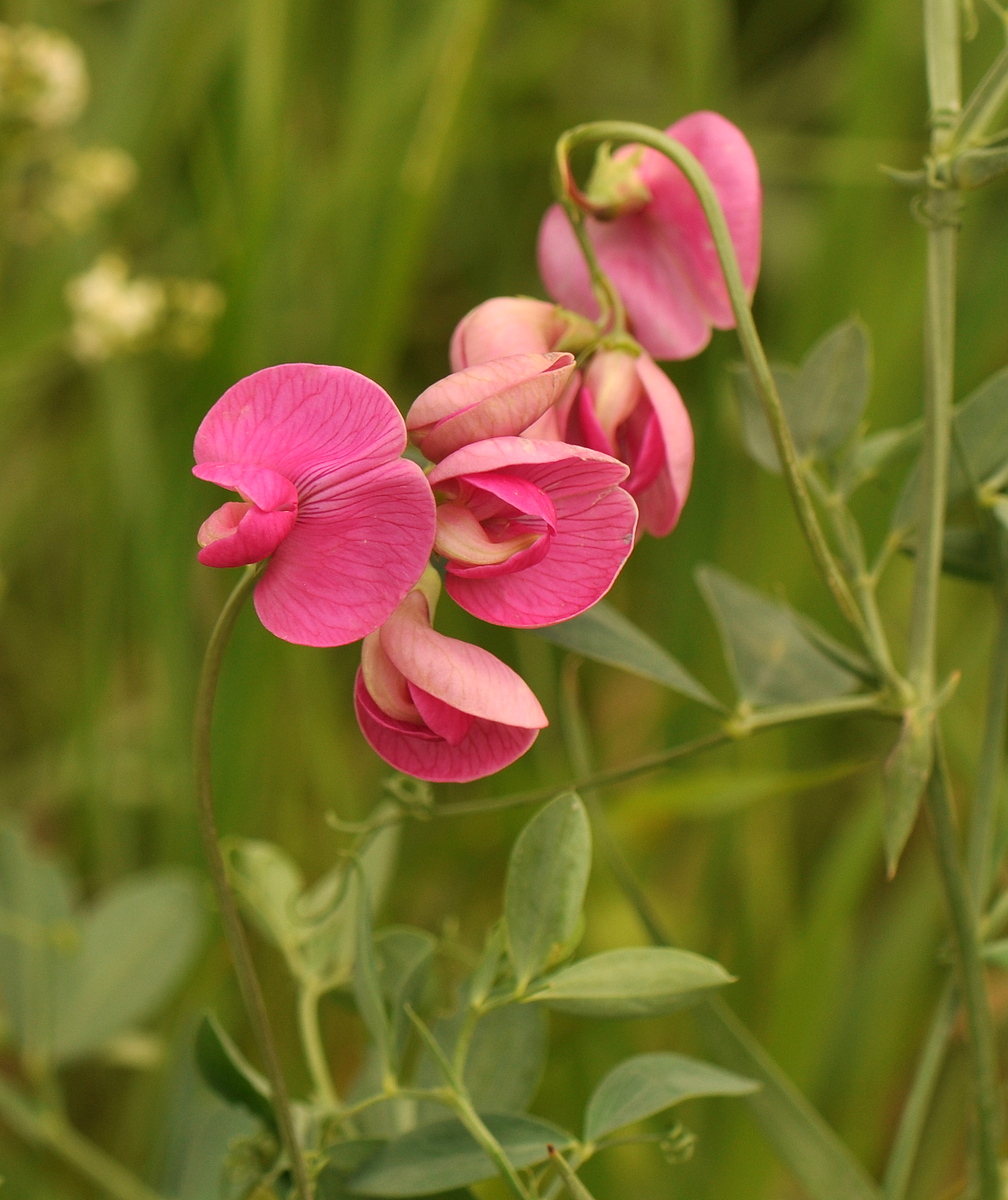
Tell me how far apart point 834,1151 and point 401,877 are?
0.51 m

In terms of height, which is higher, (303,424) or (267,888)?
(303,424)

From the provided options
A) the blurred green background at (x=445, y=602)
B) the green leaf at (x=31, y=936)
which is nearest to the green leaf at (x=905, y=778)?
the blurred green background at (x=445, y=602)

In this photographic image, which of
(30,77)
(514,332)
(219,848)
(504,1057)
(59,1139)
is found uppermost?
(30,77)

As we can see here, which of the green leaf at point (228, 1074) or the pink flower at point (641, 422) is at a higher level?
the pink flower at point (641, 422)

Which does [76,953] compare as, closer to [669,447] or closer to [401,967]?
[401,967]

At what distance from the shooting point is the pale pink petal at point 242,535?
278 millimetres

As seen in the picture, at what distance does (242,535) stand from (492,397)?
0.06 meters

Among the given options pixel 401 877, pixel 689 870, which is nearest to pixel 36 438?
pixel 401 877

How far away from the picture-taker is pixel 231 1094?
1.17ft

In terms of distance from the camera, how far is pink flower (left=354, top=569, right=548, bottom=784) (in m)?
0.30

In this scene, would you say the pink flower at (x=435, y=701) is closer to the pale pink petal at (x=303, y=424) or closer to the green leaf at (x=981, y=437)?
the pale pink petal at (x=303, y=424)

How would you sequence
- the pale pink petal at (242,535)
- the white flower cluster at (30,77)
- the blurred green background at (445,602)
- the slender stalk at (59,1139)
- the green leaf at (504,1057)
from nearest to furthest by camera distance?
1. the pale pink petal at (242,535)
2. the green leaf at (504,1057)
3. the slender stalk at (59,1139)
4. the white flower cluster at (30,77)
5. the blurred green background at (445,602)

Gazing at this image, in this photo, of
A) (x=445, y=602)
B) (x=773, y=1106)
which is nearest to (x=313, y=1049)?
(x=773, y=1106)

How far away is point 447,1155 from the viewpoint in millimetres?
346
